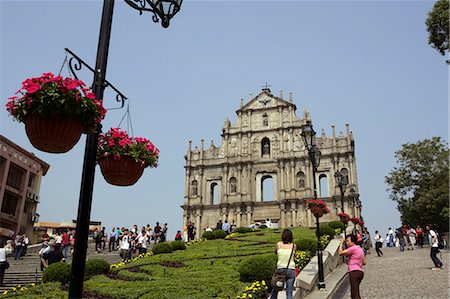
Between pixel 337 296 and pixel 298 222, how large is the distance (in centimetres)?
3130

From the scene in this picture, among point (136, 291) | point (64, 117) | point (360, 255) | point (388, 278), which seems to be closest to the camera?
point (64, 117)

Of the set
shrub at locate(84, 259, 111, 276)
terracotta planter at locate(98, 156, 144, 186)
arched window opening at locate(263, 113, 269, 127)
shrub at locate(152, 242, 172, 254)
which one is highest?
arched window opening at locate(263, 113, 269, 127)

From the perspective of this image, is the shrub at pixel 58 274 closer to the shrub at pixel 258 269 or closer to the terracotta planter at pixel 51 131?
the shrub at pixel 258 269

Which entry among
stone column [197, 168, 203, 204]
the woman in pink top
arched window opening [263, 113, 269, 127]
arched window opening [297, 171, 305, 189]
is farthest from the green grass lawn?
arched window opening [263, 113, 269, 127]

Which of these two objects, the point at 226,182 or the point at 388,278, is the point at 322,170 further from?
the point at 388,278

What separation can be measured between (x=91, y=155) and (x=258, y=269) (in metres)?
6.91

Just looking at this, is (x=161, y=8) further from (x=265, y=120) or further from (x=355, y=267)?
(x=265, y=120)

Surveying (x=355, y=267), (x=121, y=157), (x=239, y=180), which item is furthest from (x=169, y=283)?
(x=239, y=180)

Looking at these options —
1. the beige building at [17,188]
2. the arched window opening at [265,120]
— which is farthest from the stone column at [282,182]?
the beige building at [17,188]

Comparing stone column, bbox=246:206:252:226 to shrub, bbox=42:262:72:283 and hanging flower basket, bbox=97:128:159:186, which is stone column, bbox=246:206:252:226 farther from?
hanging flower basket, bbox=97:128:159:186

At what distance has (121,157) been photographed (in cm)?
448

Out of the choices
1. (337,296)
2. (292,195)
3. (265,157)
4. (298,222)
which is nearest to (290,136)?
(265,157)

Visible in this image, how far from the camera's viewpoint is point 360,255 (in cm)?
796

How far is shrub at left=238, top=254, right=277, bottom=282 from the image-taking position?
9648mm
